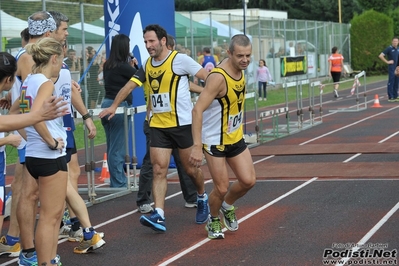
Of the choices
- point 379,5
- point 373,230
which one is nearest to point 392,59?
point 373,230

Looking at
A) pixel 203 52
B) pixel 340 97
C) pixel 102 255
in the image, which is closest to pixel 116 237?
pixel 102 255

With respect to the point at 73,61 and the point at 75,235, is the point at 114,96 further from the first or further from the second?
the point at 73,61

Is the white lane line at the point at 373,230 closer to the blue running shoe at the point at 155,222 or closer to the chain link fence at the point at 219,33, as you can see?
the blue running shoe at the point at 155,222

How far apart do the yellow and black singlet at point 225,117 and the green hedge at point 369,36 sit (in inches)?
1885

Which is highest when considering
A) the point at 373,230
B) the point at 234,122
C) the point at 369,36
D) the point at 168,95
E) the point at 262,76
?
the point at 369,36

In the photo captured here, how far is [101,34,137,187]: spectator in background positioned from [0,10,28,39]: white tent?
7.55 meters

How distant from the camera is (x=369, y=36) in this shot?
55312 mm

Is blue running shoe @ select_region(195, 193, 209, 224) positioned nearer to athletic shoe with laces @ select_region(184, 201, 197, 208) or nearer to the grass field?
athletic shoe with laces @ select_region(184, 201, 197, 208)

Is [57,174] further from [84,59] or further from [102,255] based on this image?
[84,59]

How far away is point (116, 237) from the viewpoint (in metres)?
8.80

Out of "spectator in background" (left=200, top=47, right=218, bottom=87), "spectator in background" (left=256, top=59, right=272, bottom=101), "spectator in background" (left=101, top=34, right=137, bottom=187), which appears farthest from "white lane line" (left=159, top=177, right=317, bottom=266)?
"spectator in background" (left=256, top=59, right=272, bottom=101)

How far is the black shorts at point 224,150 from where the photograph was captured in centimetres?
838

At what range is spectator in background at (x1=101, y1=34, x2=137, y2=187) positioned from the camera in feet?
37.1

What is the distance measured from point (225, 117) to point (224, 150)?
0.32 metres
